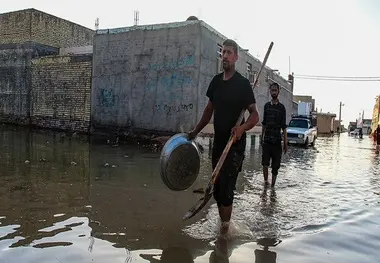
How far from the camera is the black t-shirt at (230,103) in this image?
148 inches

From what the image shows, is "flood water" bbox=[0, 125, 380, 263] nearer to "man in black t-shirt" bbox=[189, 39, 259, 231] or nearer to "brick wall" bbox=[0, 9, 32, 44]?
"man in black t-shirt" bbox=[189, 39, 259, 231]

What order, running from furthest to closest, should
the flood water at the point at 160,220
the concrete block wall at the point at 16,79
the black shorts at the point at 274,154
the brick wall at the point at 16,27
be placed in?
the brick wall at the point at 16,27
the concrete block wall at the point at 16,79
the black shorts at the point at 274,154
the flood water at the point at 160,220

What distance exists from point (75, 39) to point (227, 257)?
22990 millimetres

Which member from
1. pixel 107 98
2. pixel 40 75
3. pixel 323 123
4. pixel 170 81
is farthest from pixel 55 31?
pixel 323 123

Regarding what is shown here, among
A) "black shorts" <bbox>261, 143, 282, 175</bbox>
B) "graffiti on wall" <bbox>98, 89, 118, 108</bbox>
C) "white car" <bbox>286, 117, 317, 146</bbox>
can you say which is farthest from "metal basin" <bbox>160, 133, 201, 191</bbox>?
Answer: "white car" <bbox>286, 117, 317, 146</bbox>

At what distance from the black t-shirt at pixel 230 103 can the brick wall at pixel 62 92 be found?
45.1ft

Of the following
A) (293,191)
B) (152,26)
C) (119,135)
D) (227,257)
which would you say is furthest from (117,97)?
(227,257)

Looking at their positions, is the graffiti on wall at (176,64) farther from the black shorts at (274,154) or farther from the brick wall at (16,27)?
the brick wall at (16,27)

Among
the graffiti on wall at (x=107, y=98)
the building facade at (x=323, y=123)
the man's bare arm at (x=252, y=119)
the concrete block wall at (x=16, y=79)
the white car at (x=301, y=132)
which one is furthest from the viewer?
the building facade at (x=323, y=123)

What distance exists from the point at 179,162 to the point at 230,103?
2.97 feet

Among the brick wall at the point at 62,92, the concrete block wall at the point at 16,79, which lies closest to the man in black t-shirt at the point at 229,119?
the brick wall at the point at 62,92

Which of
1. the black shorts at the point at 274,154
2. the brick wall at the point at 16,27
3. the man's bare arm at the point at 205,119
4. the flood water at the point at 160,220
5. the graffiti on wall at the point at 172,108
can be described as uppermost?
the brick wall at the point at 16,27

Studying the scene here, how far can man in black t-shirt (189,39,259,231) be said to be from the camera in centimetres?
373

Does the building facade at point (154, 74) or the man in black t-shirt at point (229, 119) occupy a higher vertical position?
the building facade at point (154, 74)
